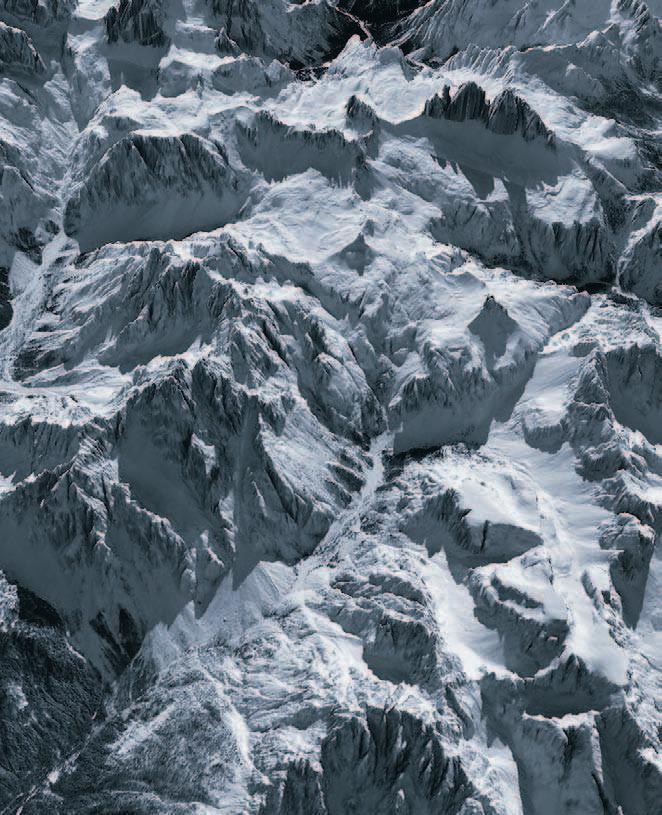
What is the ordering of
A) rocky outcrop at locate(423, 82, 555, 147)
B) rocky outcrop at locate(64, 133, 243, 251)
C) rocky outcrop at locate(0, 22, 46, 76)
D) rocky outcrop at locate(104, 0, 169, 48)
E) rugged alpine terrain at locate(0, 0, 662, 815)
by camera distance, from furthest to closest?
1. rocky outcrop at locate(104, 0, 169, 48)
2. rocky outcrop at locate(0, 22, 46, 76)
3. rocky outcrop at locate(423, 82, 555, 147)
4. rocky outcrop at locate(64, 133, 243, 251)
5. rugged alpine terrain at locate(0, 0, 662, 815)

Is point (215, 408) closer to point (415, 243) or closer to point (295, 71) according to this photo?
point (415, 243)

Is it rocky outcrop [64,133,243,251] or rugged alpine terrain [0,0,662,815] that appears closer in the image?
rugged alpine terrain [0,0,662,815]

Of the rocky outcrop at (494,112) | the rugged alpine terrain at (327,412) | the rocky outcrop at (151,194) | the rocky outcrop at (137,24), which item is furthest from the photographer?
the rocky outcrop at (137,24)

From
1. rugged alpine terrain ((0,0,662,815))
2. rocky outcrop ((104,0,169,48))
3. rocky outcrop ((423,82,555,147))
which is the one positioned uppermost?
rocky outcrop ((104,0,169,48))

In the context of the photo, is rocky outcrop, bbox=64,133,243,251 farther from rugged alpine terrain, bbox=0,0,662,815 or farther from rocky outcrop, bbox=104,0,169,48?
rocky outcrop, bbox=104,0,169,48

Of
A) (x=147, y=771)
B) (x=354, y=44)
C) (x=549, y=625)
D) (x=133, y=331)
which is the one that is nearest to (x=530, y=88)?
(x=354, y=44)

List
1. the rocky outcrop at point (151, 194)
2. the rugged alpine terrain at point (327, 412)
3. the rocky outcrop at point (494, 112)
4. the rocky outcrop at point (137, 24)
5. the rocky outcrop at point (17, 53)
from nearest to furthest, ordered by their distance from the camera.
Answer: the rugged alpine terrain at point (327, 412)
the rocky outcrop at point (151, 194)
the rocky outcrop at point (494, 112)
the rocky outcrop at point (17, 53)
the rocky outcrop at point (137, 24)

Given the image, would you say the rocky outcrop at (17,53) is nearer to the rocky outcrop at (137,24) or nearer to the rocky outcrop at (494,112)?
the rocky outcrop at (137,24)

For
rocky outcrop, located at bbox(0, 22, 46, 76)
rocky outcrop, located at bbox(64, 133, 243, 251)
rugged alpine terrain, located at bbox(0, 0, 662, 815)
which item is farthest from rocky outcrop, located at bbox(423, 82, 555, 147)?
rocky outcrop, located at bbox(0, 22, 46, 76)

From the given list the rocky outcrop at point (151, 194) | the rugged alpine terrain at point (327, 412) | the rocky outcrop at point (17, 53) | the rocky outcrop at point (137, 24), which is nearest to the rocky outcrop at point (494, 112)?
the rugged alpine terrain at point (327, 412)

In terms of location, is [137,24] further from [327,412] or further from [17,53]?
[327,412]
